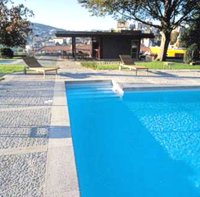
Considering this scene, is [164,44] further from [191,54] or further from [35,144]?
[35,144]

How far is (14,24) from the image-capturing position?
1781 centimetres

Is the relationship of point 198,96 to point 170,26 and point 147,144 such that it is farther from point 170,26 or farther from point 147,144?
point 170,26

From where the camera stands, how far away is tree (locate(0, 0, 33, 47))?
1930 cm

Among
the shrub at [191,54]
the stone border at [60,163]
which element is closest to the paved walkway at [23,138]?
the stone border at [60,163]

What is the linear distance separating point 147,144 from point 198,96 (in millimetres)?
5467

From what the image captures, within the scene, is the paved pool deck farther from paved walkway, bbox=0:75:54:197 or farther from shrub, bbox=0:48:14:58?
shrub, bbox=0:48:14:58

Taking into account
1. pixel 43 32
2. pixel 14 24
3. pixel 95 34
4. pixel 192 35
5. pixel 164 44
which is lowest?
pixel 164 44

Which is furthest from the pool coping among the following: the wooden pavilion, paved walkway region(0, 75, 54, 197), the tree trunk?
the wooden pavilion

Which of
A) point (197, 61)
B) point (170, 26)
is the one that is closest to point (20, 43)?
point (170, 26)

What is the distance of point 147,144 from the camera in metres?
6.74

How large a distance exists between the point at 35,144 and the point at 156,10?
72.5 ft

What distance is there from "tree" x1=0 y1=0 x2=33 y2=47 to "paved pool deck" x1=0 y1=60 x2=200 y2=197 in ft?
33.5

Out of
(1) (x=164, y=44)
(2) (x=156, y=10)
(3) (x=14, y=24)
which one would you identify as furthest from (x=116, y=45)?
(3) (x=14, y=24)

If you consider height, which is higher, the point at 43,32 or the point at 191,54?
the point at 43,32
